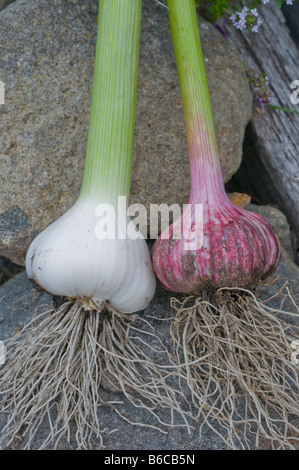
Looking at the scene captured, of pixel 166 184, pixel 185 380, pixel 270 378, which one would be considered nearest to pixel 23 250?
pixel 166 184

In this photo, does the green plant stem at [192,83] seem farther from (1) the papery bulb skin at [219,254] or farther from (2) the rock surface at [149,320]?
(2) the rock surface at [149,320]

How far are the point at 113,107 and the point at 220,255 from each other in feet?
1.41

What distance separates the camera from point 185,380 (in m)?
1.12

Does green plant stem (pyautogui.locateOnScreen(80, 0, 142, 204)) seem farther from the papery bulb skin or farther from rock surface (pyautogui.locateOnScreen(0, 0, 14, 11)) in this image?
rock surface (pyautogui.locateOnScreen(0, 0, 14, 11))

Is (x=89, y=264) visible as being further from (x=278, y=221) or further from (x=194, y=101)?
(x=278, y=221)

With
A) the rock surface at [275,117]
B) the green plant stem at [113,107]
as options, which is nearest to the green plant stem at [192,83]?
the green plant stem at [113,107]

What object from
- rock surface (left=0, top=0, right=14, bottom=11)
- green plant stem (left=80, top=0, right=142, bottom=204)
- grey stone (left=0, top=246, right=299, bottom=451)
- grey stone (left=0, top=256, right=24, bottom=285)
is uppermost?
rock surface (left=0, top=0, right=14, bottom=11)

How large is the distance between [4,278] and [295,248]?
950 mm

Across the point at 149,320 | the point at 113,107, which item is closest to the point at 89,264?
the point at 149,320

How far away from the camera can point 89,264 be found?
105 cm

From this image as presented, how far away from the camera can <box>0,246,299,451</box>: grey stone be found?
1020 millimetres

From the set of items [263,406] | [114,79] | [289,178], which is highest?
[114,79]

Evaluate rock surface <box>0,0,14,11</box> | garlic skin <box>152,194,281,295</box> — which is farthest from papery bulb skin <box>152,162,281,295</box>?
rock surface <box>0,0,14,11</box>

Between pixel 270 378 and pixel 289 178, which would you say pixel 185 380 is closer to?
pixel 270 378
